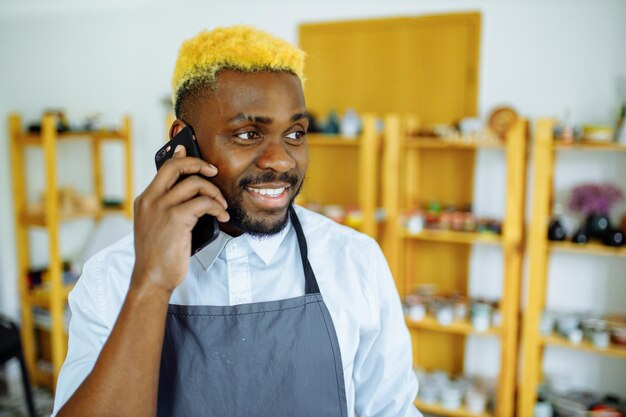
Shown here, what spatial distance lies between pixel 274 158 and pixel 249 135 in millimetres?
66

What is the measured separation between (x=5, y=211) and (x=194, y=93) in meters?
3.07

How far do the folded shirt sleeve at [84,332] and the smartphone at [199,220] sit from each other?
20cm

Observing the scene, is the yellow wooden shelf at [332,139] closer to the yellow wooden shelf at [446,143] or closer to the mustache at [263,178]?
the yellow wooden shelf at [446,143]

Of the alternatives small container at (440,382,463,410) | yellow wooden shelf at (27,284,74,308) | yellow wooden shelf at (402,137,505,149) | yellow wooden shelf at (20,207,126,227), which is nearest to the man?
yellow wooden shelf at (402,137,505,149)

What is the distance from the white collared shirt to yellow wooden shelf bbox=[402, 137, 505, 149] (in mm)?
1775

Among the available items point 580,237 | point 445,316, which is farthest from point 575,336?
point 445,316

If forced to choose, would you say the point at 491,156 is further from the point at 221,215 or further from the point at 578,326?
the point at 221,215

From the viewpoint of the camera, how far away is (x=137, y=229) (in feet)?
2.88

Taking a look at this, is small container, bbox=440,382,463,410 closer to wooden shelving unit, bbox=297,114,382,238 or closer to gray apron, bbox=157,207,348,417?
wooden shelving unit, bbox=297,114,382,238

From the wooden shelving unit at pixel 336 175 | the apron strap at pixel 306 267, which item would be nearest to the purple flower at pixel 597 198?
the wooden shelving unit at pixel 336 175

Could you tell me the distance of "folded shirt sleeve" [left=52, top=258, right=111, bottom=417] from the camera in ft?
3.10

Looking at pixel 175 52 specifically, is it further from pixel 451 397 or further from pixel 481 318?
pixel 451 397

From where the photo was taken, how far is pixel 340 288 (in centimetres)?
111

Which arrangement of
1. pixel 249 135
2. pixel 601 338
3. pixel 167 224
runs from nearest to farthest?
pixel 167 224 < pixel 249 135 < pixel 601 338
